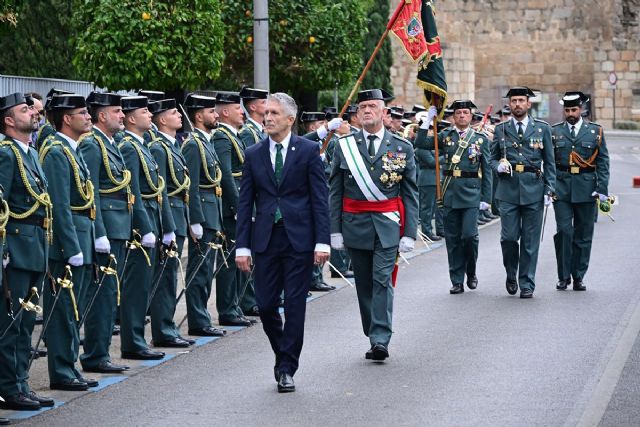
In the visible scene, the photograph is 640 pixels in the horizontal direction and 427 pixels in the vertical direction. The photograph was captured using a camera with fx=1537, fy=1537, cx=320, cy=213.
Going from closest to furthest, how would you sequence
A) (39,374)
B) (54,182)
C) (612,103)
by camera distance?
(54,182) < (39,374) < (612,103)

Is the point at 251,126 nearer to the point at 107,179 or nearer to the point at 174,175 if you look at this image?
the point at 174,175

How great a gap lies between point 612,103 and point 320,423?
56.8 meters

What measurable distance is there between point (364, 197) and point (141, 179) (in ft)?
5.39

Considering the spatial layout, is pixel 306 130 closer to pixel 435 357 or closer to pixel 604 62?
pixel 435 357

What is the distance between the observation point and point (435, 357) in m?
11.1

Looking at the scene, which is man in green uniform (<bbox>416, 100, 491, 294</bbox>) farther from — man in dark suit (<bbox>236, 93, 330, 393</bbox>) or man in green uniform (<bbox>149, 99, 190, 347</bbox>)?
man in dark suit (<bbox>236, 93, 330, 393</bbox>)

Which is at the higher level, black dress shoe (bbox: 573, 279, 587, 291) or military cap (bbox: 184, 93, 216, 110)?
military cap (bbox: 184, 93, 216, 110)

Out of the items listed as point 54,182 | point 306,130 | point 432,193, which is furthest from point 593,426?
point 432,193

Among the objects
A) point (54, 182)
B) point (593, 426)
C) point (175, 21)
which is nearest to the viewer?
point (593, 426)

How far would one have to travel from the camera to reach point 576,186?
15.6 meters

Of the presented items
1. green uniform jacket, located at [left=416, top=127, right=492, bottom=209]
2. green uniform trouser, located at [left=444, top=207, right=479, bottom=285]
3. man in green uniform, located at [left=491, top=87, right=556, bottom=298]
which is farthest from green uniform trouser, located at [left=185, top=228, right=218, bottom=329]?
green uniform jacket, located at [left=416, top=127, right=492, bottom=209]

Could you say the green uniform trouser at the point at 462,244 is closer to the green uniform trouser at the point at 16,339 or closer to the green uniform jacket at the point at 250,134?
the green uniform jacket at the point at 250,134

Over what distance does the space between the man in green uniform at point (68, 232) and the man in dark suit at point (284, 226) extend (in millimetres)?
1022

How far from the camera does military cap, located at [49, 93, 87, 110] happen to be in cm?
1001
